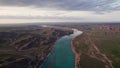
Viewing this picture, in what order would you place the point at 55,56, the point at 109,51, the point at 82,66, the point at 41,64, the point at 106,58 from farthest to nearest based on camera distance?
the point at 109,51 → the point at 55,56 → the point at 106,58 → the point at 41,64 → the point at 82,66

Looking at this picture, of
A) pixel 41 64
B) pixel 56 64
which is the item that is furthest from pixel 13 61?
pixel 56 64

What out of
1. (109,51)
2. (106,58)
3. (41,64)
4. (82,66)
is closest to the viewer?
(82,66)

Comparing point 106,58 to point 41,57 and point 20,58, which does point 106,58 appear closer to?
point 41,57

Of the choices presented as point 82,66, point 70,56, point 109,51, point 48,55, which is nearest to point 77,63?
point 82,66

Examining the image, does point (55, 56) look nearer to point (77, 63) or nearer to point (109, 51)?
point (77, 63)

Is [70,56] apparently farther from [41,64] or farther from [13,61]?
[13,61]

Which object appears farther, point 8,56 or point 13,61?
point 8,56

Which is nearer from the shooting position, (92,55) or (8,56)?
(8,56)

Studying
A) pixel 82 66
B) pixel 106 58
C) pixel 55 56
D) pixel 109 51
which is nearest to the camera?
pixel 82 66
